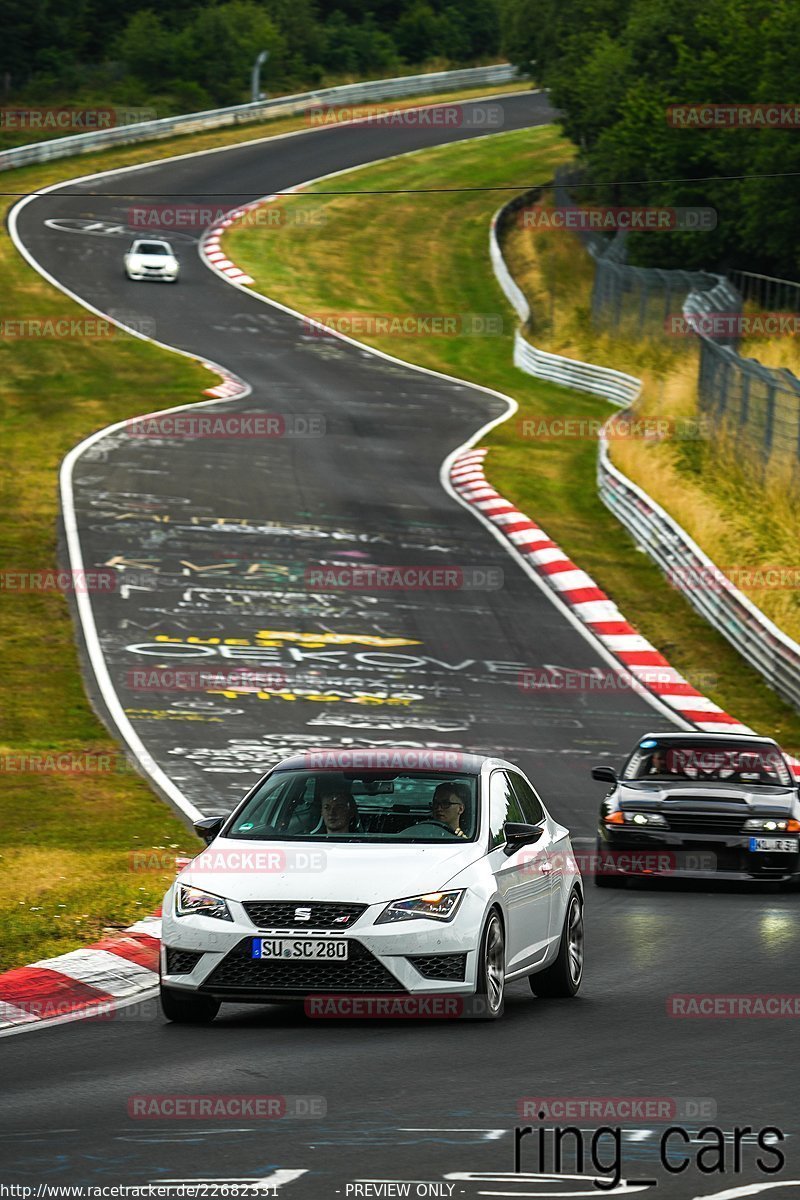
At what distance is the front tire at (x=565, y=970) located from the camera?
11.0m

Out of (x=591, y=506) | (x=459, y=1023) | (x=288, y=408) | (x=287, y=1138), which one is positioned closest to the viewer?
(x=287, y=1138)

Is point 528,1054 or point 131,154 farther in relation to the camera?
point 131,154

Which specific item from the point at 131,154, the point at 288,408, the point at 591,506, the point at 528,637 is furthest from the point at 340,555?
the point at 131,154

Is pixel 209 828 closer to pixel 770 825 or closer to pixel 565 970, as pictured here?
pixel 565 970

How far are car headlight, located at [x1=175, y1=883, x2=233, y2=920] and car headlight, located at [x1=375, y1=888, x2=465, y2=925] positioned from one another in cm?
77

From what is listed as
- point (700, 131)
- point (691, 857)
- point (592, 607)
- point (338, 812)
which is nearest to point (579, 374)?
point (700, 131)

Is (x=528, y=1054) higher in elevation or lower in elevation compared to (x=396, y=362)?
higher

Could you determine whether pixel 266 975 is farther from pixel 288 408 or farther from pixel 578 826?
pixel 288 408

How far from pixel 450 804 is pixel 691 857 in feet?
19.2

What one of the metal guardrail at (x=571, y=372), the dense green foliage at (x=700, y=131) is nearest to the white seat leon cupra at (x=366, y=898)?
the metal guardrail at (x=571, y=372)

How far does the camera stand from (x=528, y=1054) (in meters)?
9.11

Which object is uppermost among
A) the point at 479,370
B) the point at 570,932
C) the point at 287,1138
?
the point at 287,1138

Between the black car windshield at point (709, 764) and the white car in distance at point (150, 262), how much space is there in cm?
3973

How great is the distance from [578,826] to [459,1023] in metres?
7.97
